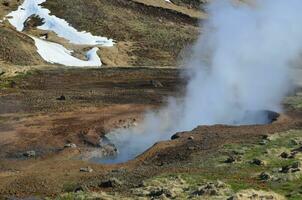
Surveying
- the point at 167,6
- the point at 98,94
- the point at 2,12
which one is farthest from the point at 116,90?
the point at 167,6

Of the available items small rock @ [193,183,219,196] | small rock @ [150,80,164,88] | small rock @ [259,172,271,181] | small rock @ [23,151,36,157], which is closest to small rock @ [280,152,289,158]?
small rock @ [259,172,271,181]

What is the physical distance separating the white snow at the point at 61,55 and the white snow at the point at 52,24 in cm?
789

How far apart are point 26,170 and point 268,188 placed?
44.0 ft

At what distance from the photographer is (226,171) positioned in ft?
102

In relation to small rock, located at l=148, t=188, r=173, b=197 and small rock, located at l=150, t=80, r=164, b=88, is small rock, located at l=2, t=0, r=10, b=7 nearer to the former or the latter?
small rock, located at l=150, t=80, r=164, b=88

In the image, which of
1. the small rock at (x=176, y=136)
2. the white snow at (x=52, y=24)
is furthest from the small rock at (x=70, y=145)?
the white snow at (x=52, y=24)

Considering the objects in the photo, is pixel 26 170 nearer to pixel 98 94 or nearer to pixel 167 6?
pixel 98 94

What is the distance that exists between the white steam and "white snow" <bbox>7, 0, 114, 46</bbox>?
34.6 metres

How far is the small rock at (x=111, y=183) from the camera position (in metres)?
28.5

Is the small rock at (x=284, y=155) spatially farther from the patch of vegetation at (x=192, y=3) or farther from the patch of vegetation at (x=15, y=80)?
the patch of vegetation at (x=192, y=3)

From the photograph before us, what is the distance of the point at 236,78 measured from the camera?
177ft

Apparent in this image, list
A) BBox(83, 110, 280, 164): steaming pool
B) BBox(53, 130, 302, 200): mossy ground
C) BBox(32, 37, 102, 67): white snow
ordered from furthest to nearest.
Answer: BBox(32, 37, 102, 67): white snow
BBox(83, 110, 280, 164): steaming pool
BBox(53, 130, 302, 200): mossy ground

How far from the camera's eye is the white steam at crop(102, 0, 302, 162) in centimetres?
4584

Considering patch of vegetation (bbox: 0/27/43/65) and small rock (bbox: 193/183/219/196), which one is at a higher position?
small rock (bbox: 193/183/219/196)
